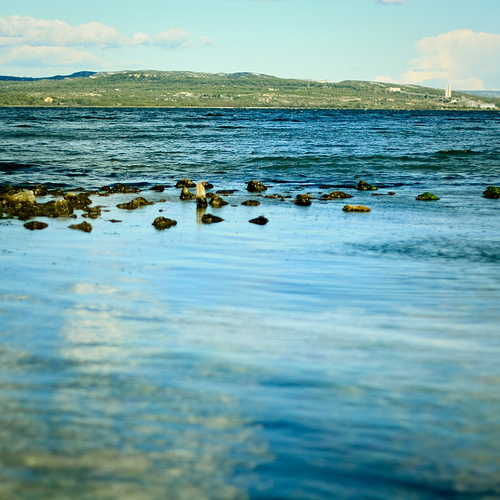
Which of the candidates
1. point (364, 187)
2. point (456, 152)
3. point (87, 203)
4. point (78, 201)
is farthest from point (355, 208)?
point (456, 152)

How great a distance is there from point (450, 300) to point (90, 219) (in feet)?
37.4

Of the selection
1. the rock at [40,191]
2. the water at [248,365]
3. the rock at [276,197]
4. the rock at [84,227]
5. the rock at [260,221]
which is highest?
the rock at [276,197]

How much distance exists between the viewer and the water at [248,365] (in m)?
4.02

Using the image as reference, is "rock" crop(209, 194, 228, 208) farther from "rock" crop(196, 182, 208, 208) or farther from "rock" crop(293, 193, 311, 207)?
"rock" crop(293, 193, 311, 207)

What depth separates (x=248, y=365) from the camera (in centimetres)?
582

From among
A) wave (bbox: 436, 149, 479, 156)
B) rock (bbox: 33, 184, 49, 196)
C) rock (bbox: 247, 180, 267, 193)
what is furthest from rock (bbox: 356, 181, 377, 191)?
wave (bbox: 436, 149, 479, 156)

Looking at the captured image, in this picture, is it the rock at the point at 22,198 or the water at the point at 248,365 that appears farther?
the rock at the point at 22,198

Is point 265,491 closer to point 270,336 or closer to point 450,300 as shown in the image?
point 270,336

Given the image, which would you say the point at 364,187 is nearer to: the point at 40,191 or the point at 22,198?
the point at 40,191

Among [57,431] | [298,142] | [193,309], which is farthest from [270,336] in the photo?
[298,142]

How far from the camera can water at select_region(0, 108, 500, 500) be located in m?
4.02

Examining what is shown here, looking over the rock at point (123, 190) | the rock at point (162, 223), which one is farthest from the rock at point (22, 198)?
the rock at point (162, 223)

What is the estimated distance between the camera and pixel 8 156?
3891 centimetres

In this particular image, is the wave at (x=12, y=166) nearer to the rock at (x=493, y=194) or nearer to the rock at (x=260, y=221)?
the rock at (x=260, y=221)
